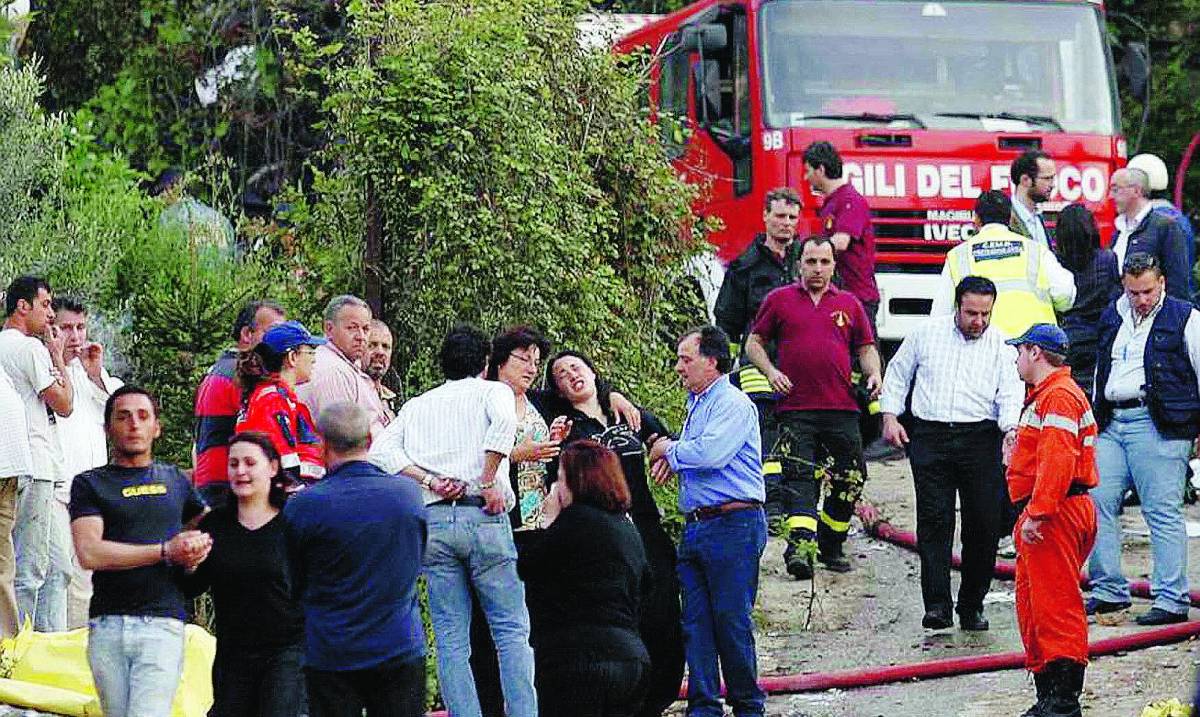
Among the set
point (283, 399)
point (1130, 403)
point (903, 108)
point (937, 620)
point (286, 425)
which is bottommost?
point (937, 620)

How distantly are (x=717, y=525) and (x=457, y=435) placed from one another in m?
1.31

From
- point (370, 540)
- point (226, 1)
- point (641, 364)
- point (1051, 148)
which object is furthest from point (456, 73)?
point (226, 1)

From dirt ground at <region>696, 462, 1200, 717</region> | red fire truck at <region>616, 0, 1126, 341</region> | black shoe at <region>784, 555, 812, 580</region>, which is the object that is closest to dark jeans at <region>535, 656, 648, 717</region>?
dirt ground at <region>696, 462, 1200, 717</region>

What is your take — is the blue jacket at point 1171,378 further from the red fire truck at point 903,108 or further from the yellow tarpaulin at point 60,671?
the yellow tarpaulin at point 60,671

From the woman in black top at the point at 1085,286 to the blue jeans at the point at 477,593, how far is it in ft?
16.7

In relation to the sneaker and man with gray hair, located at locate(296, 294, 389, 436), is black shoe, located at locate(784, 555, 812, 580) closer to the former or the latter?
man with gray hair, located at locate(296, 294, 389, 436)

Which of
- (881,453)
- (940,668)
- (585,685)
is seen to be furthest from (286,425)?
(881,453)

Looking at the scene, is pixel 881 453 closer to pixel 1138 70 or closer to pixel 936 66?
pixel 936 66

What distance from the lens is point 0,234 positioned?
13000 mm

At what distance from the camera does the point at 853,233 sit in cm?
1361

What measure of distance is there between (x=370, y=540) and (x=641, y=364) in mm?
4922

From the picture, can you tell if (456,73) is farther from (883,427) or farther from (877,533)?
(877,533)

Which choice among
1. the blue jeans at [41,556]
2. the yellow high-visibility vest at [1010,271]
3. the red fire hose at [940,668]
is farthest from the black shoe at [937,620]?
the blue jeans at [41,556]

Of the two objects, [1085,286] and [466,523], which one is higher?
[1085,286]
